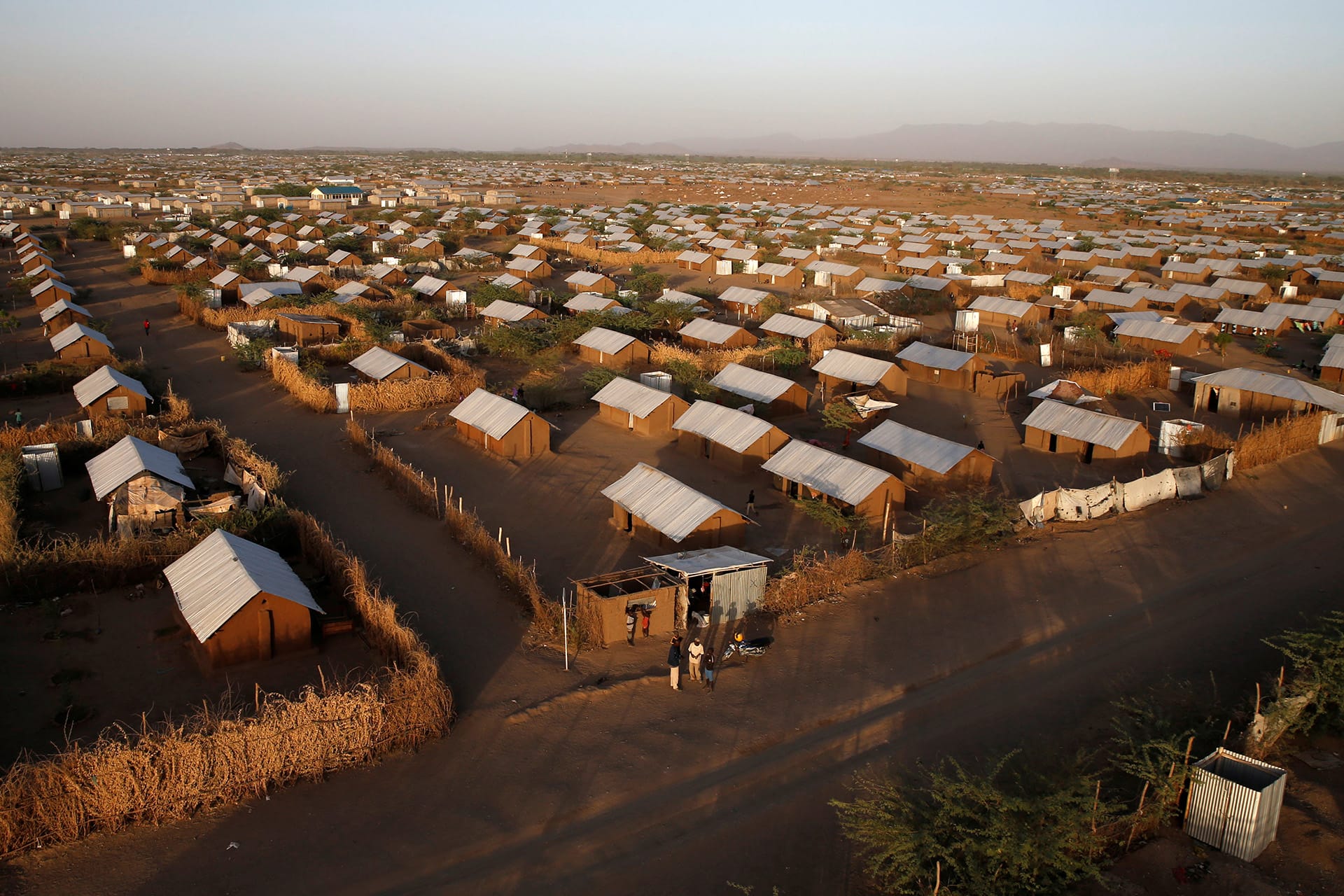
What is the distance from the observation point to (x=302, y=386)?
27.9 metres

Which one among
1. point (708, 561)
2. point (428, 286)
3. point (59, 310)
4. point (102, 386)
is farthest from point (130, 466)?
point (428, 286)

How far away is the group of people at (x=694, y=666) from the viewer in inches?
512

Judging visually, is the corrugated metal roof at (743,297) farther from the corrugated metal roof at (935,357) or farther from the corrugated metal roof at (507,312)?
the corrugated metal roof at (935,357)

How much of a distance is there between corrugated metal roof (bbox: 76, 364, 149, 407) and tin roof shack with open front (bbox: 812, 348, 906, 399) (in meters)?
21.0

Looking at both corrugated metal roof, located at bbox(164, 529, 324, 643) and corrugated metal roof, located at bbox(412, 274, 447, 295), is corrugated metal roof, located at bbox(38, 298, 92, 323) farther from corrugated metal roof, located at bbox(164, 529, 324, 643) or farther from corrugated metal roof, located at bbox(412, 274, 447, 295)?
corrugated metal roof, located at bbox(164, 529, 324, 643)

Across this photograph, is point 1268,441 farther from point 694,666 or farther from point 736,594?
point 694,666

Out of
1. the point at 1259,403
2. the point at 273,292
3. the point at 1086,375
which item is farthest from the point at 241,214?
the point at 1259,403

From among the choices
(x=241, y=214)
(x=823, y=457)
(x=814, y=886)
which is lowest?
(x=814, y=886)

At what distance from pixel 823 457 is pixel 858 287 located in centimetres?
2806

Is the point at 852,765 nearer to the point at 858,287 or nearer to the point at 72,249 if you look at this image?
the point at 858,287

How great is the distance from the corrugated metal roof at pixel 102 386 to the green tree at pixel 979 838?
77.0 feet

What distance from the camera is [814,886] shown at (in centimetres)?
945

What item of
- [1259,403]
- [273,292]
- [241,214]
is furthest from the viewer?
[241,214]

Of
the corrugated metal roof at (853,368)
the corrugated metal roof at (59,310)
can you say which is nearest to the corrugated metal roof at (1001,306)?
the corrugated metal roof at (853,368)
